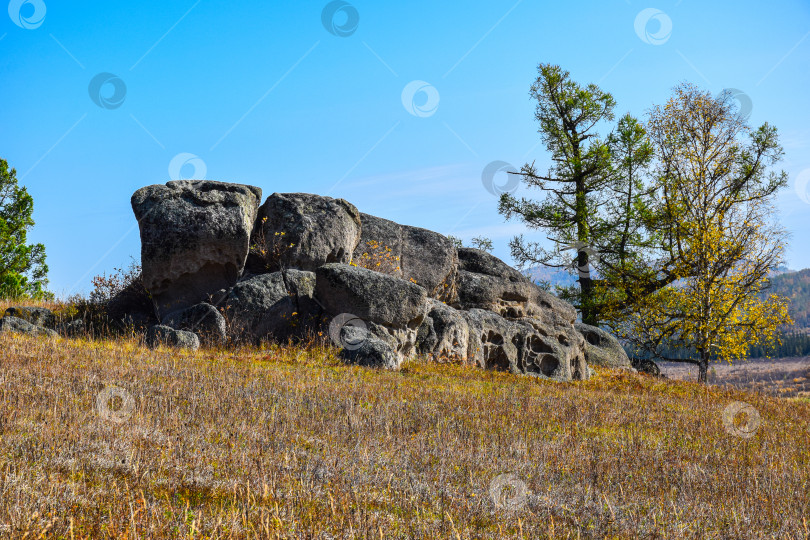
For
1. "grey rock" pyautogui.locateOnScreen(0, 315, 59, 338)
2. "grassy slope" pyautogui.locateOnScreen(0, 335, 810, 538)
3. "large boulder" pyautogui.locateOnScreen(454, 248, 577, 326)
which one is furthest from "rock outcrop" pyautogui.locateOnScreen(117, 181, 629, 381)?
"grassy slope" pyautogui.locateOnScreen(0, 335, 810, 538)

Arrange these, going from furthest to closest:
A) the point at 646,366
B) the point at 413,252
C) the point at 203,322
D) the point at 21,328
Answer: the point at 646,366
the point at 413,252
the point at 203,322
the point at 21,328

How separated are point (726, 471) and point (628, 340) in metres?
22.9

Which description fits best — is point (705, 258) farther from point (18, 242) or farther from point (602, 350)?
point (18, 242)

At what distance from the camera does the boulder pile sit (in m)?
18.4

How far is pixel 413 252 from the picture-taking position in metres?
25.4

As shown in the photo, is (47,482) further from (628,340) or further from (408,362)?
(628,340)

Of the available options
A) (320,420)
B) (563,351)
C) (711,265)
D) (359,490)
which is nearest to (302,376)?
(320,420)

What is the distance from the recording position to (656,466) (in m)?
8.14

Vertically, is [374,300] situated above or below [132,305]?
below

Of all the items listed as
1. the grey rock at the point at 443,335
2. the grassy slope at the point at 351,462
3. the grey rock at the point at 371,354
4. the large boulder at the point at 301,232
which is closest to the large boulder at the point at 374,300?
the grey rock at the point at 371,354

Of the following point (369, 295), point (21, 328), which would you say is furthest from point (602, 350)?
point (21, 328)

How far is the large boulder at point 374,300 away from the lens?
60.1 ft

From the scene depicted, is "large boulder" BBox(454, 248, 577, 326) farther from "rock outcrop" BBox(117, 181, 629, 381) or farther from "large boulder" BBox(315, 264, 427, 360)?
"large boulder" BBox(315, 264, 427, 360)

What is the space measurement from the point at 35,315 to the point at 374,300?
1275 cm
